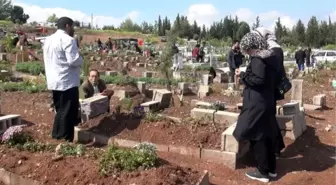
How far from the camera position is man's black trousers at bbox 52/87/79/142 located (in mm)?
5758

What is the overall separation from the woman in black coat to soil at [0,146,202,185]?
90 centimetres

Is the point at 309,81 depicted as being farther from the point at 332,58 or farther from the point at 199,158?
the point at 332,58

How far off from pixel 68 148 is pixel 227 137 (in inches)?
68.9

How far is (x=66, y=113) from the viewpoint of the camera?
19.0 feet

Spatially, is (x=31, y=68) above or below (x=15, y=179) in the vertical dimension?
above

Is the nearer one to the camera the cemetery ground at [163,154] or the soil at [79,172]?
the soil at [79,172]

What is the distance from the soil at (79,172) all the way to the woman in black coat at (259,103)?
898mm

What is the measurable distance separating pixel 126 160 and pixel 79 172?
445 millimetres

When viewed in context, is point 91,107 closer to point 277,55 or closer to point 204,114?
point 204,114

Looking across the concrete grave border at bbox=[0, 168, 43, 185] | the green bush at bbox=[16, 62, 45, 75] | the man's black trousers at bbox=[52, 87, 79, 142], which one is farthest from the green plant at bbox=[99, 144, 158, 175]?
the green bush at bbox=[16, 62, 45, 75]

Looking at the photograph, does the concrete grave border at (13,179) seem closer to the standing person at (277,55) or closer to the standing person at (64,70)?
the standing person at (64,70)

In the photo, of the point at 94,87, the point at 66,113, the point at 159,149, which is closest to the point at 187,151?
the point at 159,149

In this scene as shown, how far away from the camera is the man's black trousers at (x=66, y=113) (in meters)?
5.76

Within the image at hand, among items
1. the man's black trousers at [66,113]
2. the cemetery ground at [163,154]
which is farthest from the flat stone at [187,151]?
the man's black trousers at [66,113]
